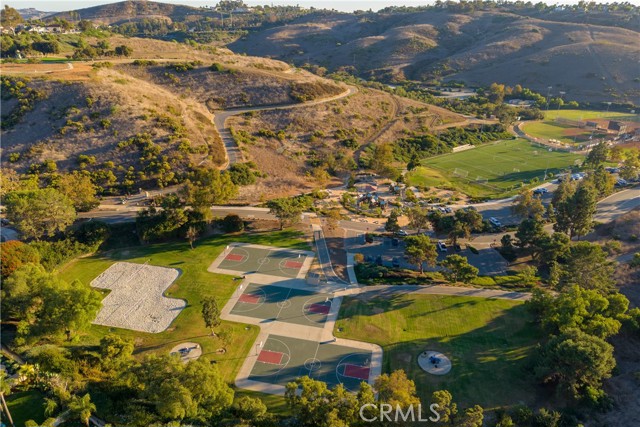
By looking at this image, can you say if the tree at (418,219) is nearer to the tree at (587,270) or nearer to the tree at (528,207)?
the tree at (587,270)

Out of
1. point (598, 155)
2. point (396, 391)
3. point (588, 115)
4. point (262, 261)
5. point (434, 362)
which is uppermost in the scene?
point (588, 115)

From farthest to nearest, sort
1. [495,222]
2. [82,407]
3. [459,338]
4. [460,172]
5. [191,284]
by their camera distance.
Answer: [460,172]
[495,222]
[191,284]
[459,338]
[82,407]

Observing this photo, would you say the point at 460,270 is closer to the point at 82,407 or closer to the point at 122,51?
the point at 82,407

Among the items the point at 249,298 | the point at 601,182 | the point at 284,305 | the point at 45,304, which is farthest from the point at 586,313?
the point at 45,304

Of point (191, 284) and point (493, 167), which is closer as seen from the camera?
point (191, 284)

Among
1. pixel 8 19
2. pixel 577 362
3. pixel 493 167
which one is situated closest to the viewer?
pixel 577 362

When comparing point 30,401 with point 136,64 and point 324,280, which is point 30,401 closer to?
point 324,280
